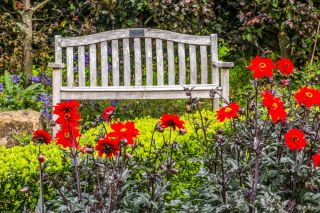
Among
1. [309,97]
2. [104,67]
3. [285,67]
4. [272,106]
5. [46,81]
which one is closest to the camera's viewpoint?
[272,106]

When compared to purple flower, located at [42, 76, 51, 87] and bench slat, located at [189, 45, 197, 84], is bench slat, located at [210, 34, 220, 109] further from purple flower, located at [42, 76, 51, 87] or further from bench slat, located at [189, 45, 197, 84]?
purple flower, located at [42, 76, 51, 87]

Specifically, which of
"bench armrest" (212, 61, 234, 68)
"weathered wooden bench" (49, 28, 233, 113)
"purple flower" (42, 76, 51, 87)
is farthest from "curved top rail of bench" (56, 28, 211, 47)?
"purple flower" (42, 76, 51, 87)

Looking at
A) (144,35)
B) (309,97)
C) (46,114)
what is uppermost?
(144,35)

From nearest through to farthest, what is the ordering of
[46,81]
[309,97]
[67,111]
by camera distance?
[67,111], [309,97], [46,81]

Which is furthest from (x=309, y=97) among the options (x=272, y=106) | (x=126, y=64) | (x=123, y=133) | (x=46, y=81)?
(x=46, y=81)

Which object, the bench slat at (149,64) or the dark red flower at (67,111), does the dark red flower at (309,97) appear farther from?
the bench slat at (149,64)

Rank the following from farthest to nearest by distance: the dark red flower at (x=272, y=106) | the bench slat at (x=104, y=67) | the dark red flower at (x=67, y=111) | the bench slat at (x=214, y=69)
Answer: the bench slat at (x=104, y=67)
the bench slat at (x=214, y=69)
the dark red flower at (x=272, y=106)
the dark red flower at (x=67, y=111)

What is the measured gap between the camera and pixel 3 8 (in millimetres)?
8359

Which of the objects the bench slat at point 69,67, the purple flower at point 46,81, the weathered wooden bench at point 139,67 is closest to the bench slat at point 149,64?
the weathered wooden bench at point 139,67

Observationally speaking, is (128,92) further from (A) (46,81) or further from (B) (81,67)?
(A) (46,81)

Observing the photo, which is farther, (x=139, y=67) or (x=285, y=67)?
(x=139, y=67)

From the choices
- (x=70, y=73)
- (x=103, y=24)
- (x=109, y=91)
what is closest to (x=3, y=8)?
(x=103, y=24)

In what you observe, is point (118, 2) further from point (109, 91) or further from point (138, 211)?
point (138, 211)

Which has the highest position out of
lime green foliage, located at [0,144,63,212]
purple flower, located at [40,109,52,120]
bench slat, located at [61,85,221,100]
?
bench slat, located at [61,85,221,100]
